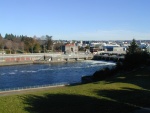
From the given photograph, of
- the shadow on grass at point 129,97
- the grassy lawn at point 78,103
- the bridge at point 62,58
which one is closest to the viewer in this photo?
the grassy lawn at point 78,103

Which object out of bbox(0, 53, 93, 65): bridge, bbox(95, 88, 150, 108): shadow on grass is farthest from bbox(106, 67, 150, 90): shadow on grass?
bbox(0, 53, 93, 65): bridge

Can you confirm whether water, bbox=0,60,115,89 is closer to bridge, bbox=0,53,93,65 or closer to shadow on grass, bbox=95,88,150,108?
bridge, bbox=0,53,93,65

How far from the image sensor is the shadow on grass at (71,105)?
432 inches

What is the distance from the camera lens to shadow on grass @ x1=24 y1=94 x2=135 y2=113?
11.0 meters

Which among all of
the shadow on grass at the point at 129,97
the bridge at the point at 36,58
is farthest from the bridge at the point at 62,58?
the shadow on grass at the point at 129,97

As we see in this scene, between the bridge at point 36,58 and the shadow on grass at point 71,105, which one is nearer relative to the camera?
the shadow on grass at point 71,105

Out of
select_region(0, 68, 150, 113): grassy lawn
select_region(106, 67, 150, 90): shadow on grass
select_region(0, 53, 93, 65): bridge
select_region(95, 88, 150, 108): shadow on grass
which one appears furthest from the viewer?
select_region(0, 53, 93, 65): bridge

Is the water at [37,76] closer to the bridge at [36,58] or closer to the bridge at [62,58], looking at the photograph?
the bridge at [36,58]

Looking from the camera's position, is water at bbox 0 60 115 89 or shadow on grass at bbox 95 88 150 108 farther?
water at bbox 0 60 115 89

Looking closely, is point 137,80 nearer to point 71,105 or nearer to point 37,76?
point 71,105

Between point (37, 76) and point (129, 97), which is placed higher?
point (129, 97)

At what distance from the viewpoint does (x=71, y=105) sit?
11844 millimetres

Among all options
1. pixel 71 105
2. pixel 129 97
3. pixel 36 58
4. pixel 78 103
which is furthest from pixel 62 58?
pixel 71 105

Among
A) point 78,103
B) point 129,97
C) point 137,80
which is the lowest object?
point 137,80
